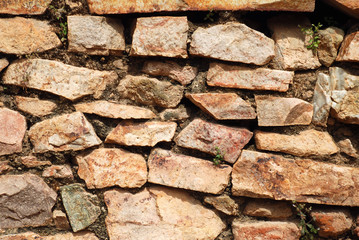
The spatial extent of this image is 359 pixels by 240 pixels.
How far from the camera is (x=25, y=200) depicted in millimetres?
1479

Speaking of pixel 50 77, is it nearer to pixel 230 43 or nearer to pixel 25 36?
pixel 25 36

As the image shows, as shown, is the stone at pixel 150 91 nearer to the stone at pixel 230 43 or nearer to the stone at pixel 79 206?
the stone at pixel 230 43

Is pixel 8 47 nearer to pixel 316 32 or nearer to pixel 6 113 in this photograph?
pixel 6 113

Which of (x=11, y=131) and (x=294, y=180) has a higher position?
(x=11, y=131)

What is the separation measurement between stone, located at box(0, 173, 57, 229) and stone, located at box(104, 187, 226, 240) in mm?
291

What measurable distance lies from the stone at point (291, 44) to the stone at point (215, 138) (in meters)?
0.40

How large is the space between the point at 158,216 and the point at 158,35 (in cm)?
87

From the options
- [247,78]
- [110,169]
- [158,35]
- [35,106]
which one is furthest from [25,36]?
[247,78]

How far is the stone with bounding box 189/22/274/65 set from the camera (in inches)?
57.4

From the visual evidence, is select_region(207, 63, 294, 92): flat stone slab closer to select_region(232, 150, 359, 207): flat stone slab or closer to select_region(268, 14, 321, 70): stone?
select_region(268, 14, 321, 70): stone

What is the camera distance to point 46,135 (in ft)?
4.84


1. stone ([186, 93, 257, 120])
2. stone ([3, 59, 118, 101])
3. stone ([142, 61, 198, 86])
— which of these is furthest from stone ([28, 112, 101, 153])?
stone ([186, 93, 257, 120])

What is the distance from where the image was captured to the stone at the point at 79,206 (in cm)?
149

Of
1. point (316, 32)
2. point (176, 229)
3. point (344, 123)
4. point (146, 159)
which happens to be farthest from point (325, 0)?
point (176, 229)
